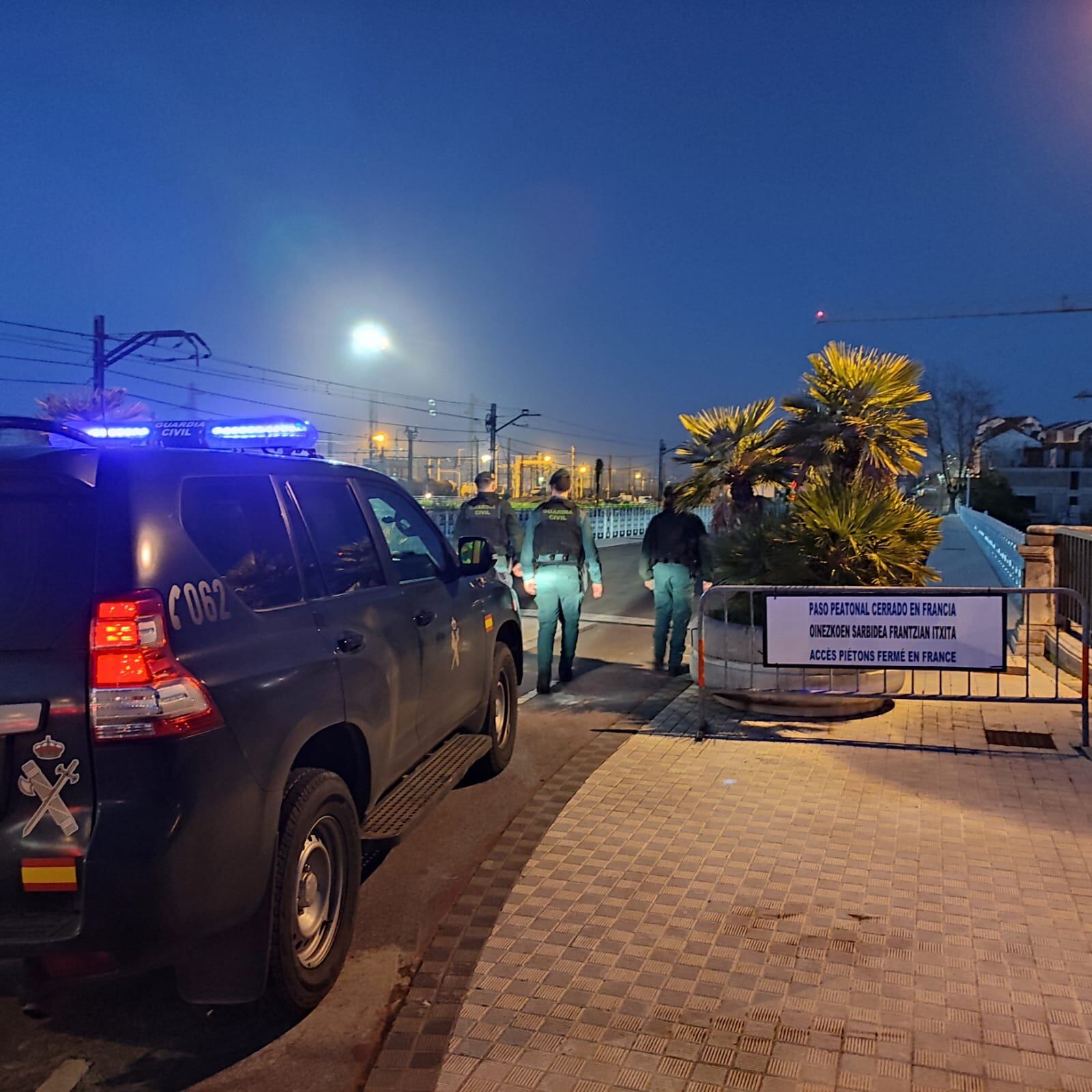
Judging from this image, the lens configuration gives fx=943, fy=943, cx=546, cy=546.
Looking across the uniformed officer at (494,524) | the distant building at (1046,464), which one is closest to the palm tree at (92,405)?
the uniformed officer at (494,524)

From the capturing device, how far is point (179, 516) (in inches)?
117

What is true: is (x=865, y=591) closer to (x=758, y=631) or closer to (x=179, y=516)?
(x=758, y=631)

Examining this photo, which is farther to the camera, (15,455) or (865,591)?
(865,591)

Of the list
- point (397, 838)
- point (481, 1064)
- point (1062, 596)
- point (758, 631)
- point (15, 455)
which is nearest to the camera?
point (15, 455)

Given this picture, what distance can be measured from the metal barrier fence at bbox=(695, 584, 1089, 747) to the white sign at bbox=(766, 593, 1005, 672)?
30 mm

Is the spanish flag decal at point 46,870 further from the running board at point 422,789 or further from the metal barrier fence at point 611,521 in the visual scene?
the metal barrier fence at point 611,521

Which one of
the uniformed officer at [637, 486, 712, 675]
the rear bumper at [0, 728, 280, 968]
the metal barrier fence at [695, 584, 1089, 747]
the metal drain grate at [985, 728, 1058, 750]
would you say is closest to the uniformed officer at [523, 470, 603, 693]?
the uniformed officer at [637, 486, 712, 675]

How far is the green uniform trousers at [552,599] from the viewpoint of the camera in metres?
8.38

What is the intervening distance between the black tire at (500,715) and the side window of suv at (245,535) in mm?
2489

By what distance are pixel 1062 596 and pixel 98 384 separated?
26.9m

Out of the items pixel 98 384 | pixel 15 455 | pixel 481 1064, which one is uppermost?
pixel 98 384

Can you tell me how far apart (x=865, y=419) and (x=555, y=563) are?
361 centimetres

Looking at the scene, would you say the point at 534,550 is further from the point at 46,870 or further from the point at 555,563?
the point at 46,870

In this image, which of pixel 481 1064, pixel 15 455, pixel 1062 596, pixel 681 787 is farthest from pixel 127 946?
pixel 1062 596
